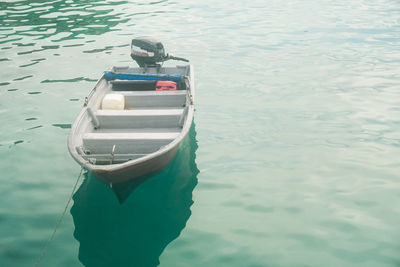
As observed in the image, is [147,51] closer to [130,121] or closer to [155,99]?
[155,99]

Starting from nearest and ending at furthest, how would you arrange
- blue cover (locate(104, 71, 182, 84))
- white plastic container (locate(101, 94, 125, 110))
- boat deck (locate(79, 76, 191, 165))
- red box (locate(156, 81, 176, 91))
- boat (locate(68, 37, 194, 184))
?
boat (locate(68, 37, 194, 184)) → boat deck (locate(79, 76, 191, 165)) → white plastic container (locate(101, 94, 125, 110)) → red box (locate(156, 81, 176, 91)) → blue cover (locate(104, 71, 182, 84))

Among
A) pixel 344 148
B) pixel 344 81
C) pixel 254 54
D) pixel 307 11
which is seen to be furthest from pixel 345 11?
pixel 344 148

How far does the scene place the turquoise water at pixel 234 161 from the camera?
605 centimetres

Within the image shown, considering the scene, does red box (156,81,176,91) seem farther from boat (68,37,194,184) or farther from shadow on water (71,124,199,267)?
shadow on water (71,124,199,267)

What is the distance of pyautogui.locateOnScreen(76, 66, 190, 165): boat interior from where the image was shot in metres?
7.18

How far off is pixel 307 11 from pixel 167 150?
17670 millimetres

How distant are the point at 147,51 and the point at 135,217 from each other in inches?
209

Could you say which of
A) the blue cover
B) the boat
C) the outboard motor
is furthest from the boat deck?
the outboard motor

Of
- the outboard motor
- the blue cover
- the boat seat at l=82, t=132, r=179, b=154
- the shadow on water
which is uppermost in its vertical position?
the outboard motor

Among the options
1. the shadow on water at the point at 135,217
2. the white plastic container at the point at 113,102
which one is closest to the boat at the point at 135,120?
the white plastic container at the point at 113,102

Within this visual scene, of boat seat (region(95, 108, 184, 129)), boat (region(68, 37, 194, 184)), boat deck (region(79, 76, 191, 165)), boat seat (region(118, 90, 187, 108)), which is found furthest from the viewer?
boat seat (region(118, 90, 187, 108))

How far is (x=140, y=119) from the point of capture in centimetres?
826

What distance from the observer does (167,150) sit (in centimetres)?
633

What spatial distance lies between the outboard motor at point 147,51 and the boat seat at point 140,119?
8.74 feet
